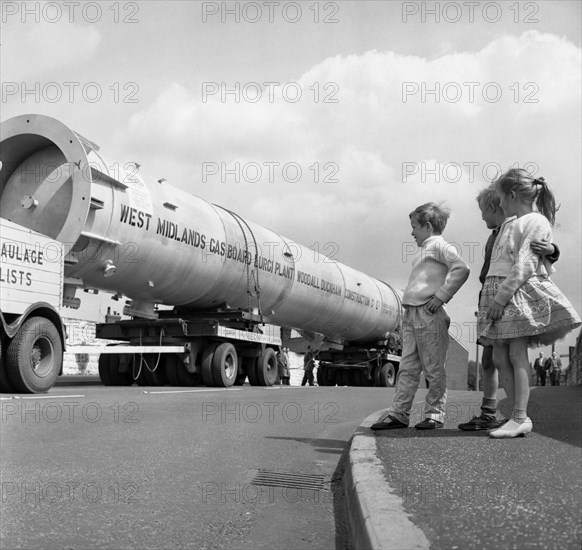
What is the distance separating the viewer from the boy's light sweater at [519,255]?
168 inches

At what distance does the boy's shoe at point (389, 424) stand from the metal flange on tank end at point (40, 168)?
6907 mm

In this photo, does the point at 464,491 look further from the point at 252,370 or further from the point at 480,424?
the point at 252,370

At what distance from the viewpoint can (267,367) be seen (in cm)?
1573

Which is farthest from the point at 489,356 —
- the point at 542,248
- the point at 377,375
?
the point at 377,375

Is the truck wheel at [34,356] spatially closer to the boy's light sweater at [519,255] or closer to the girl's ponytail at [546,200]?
the boy's light sweater at [519,255]

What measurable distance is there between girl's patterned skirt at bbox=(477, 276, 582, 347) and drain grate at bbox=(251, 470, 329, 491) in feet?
4.57

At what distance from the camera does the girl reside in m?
4.23

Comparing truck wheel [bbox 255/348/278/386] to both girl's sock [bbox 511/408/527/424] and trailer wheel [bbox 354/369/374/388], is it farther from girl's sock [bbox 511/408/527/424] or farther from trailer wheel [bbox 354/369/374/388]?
girl's sock [bbox 511/408/527/424]

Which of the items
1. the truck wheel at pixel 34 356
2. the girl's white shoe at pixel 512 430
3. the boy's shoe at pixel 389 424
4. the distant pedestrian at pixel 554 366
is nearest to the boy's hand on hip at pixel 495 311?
the girl's white shoe at pixel 512 430

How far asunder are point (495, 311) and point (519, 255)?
1.21ft

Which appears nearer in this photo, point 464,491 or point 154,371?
point 464,491

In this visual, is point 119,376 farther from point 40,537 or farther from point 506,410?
point 40,537

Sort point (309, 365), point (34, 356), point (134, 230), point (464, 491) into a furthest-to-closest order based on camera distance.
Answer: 1. point (309, 365)
2. point (134, 230)
3. point (34, 356)
4. point (464, 491)

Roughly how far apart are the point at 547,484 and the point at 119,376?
12109mm
